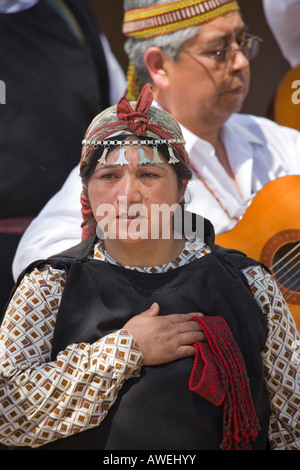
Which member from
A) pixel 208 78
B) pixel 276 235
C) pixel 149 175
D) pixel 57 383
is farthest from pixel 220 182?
pixel 57 383

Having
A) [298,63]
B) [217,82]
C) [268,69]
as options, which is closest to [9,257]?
[217,82]

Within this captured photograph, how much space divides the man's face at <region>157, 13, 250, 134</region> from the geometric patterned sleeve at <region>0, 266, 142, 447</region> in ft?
5.48

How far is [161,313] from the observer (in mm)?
2059

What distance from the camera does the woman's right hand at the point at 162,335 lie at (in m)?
1.96

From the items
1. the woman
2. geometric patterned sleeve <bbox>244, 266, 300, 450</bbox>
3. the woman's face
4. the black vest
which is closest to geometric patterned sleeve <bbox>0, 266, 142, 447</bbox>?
the woman

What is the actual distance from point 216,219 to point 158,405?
4.37 feet

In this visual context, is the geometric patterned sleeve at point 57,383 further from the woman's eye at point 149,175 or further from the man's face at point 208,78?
the man's face at point 208,78

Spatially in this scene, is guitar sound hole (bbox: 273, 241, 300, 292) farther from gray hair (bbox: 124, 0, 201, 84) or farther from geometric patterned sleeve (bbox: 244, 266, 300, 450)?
gray hair (bbox: 124, 0, 201, 84)

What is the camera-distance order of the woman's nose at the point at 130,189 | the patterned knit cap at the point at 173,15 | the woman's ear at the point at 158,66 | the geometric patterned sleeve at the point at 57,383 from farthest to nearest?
the woman's ear at the point at 158,66, the patterned knit cap at the point at 173,15, the woman's nose at the point at 130,189, the geometric patterned sleeve at the point at 57,383

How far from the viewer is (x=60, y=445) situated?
1.99 m

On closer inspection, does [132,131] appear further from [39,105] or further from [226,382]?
[39,105]

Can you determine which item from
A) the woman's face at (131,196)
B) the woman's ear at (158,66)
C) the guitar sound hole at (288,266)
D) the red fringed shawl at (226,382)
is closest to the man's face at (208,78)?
the woman's ear at (158,66)

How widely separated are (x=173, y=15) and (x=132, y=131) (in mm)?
1383

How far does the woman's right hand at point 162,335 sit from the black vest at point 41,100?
58.6 inches
